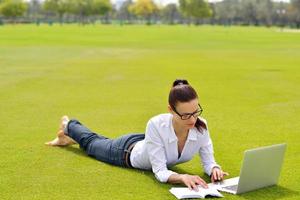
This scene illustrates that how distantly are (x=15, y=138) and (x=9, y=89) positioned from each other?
602cm

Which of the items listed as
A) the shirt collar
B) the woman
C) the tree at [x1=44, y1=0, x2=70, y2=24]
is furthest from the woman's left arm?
the tree at [x1=44, y1=0, x2=70, y2=24]

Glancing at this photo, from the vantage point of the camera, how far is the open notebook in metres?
5.39

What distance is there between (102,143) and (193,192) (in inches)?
66.4

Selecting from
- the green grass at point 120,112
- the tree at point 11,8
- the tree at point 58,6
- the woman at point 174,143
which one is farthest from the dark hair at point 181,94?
the tree at point 58,6

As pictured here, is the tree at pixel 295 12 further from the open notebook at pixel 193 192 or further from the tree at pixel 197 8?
the open notebook at pixel 193 192

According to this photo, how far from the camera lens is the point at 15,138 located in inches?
325

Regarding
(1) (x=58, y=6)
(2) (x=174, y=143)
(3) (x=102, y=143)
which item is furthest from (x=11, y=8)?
(2) (x=174, y=143)

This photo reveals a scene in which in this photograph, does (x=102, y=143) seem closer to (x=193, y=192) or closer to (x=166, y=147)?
(x=166, y=147)

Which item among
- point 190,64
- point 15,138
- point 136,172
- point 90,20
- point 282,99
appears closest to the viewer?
point 136,172

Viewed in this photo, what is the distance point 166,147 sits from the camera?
5.78 meters

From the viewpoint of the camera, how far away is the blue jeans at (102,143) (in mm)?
6426

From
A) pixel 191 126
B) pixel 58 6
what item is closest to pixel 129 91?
pixel 191 126

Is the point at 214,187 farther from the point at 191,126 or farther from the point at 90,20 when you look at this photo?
the point at 90,20

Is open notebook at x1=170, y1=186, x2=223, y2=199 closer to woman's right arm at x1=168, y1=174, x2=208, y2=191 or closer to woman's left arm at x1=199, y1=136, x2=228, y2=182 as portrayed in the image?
woman's right arm at x1=168, y1=174, x2=208, y2=191
